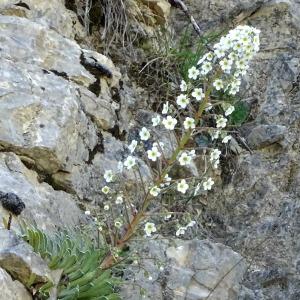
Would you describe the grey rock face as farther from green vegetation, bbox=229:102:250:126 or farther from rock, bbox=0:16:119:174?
rock, bbox=0:16:119:174

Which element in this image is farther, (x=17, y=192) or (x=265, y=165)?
(x=265, y=165)

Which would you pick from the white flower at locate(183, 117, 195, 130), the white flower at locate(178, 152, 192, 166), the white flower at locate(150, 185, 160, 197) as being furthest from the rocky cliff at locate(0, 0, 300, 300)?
the white flower at locate(183, 117, 195, 130)

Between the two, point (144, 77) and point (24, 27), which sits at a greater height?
point (24, 27)

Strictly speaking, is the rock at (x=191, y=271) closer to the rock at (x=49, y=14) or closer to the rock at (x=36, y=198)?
the rock at (x=36, y=198)

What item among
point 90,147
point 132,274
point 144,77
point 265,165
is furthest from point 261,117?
point 132,274

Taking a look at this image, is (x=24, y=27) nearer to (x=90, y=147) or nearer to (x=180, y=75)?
(x=90, y=147)

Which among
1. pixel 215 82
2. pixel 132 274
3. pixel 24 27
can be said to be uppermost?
pixel 215 82

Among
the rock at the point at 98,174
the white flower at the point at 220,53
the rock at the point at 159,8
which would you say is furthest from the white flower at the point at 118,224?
the rock at the point at 159,8
